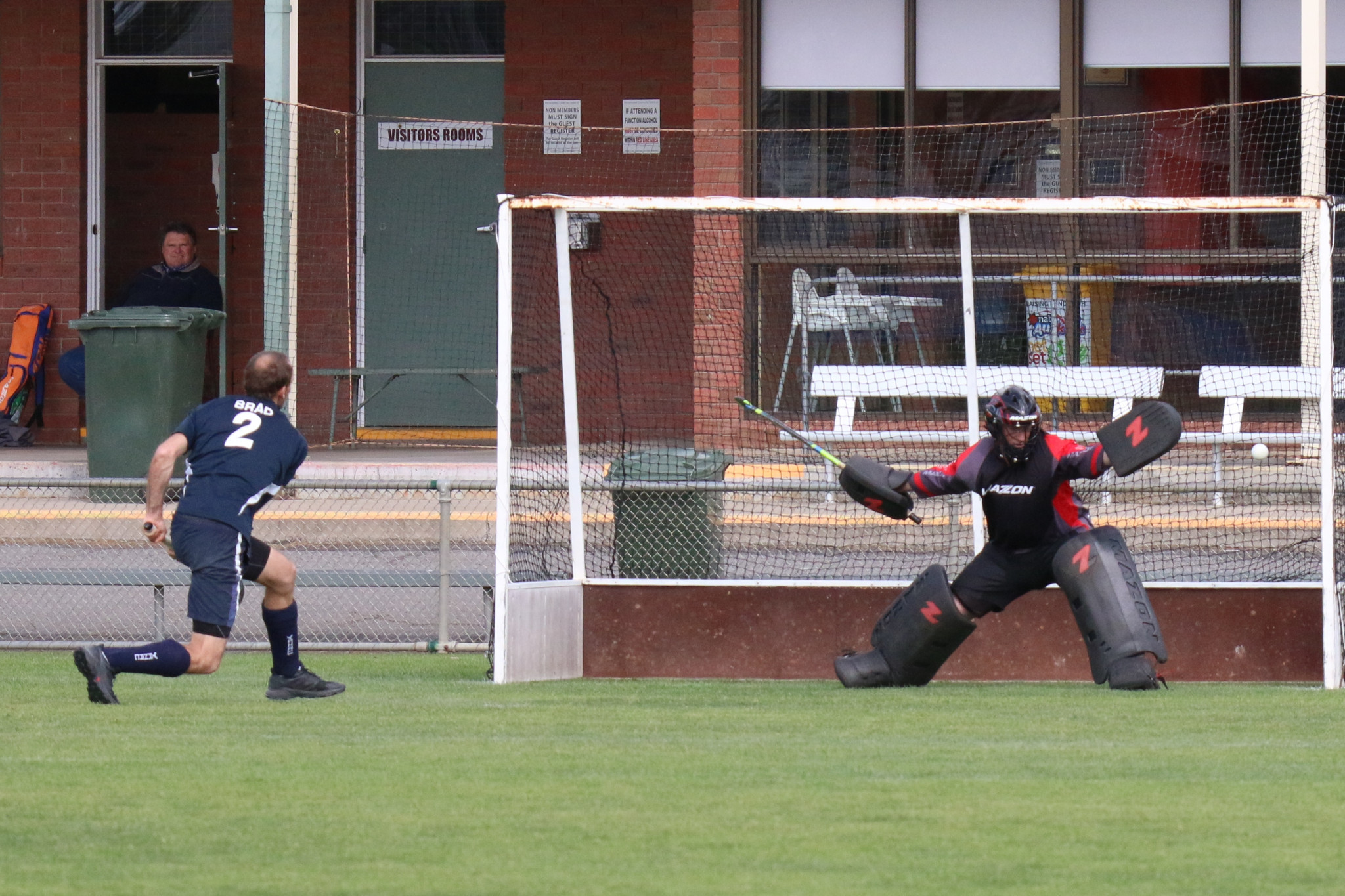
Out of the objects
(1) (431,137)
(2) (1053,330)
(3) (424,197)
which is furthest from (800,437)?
(3) (424,197)

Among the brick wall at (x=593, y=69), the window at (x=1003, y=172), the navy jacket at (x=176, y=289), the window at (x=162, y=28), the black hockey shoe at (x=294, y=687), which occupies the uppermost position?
the window at (x=162, y=28)

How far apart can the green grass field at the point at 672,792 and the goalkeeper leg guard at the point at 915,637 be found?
30 cm

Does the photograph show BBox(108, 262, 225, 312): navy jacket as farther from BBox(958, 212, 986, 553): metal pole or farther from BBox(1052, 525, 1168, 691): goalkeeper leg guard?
BBox(1052, 525, 1168, 691): goalkeeper leg guard

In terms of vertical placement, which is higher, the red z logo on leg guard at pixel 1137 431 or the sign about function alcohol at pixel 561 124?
the sign about function alcohol at pixel 561 124

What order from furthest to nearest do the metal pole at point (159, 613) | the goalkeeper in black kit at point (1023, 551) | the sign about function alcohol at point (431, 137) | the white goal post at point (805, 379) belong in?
the sign about function alcohol at point (431, 137), the metal pole at point (159, 613), the white goal post at point (805, 379), the goalkeeper in black kit at point (1023, 551)

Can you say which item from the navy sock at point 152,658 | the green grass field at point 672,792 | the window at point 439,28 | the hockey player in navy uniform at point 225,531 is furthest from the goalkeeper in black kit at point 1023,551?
the window at point 439,28

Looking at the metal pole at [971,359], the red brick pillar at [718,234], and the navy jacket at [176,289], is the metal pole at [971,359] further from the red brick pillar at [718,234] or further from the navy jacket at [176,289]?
the navy jacket at [176,289]

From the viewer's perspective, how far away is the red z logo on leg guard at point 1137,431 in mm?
8508

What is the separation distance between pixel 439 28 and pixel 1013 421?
8701 millimetres

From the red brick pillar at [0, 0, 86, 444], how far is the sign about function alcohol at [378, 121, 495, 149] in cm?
242

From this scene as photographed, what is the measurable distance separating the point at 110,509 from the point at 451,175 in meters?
5.30

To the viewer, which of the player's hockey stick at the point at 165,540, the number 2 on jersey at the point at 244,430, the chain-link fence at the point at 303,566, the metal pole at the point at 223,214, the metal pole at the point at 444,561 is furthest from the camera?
the metal pole at the point at 223,214

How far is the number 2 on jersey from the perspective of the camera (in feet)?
27.8

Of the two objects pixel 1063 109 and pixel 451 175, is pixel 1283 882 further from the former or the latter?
pixel 451 175
